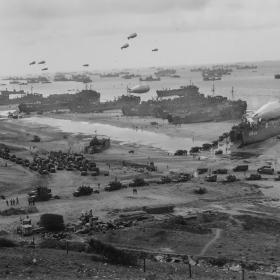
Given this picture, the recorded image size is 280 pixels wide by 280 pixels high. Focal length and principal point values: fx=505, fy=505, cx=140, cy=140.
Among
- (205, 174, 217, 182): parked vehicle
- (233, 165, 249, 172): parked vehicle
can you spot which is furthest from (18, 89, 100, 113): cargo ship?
(205, 174, 217, 182): parked vehicle

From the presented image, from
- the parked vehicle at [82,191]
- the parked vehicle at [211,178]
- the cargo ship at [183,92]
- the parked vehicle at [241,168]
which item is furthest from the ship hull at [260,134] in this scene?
Result: the cargo ship at [183,92]

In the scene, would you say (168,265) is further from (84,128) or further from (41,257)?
(84,128)

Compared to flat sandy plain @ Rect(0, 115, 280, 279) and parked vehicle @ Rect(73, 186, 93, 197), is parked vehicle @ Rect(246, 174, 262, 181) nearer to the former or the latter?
flat sandy plain @ Rect(0, 115, 280, 279)

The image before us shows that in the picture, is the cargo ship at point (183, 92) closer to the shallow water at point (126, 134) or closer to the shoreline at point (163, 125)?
the shoreline at point (163, 125)

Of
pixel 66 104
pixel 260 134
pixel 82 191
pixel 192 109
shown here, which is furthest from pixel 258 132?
pixel 66 104

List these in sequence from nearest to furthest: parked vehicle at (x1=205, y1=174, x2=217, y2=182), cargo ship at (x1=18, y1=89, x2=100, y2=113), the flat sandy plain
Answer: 1. the flat sandy plain
2. parked vehicle at (x1=205, y1=174, x2=217, y2=182)
3. cargo ship at (x1=18, y1=89, x2=100, y2=113)

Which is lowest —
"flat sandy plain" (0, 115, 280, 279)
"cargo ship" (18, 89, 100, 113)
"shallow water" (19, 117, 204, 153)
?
"flat sandy plain" (0, 115, 280, 279)
